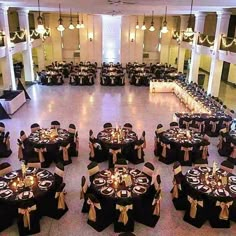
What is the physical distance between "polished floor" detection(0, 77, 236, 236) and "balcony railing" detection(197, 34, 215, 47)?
4.43 m

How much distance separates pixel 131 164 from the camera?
33.4 feet

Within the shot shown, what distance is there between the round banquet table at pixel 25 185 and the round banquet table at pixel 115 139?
288cm

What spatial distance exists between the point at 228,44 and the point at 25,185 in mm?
14259

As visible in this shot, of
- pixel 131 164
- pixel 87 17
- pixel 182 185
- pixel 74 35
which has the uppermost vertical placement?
pixel 87 17

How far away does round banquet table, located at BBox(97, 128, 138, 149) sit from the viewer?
32.6 feet

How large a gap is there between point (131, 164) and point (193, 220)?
355cm

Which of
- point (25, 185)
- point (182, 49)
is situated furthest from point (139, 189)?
point (182, 49)

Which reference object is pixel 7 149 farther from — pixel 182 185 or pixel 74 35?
pixel 74 35

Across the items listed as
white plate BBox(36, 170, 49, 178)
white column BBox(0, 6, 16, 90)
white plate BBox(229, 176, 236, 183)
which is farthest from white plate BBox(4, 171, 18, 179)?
white column BBox(0, 6, 16, 90)

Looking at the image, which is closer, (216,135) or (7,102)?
(216,135)

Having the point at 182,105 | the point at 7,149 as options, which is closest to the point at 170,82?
the point at 182,105

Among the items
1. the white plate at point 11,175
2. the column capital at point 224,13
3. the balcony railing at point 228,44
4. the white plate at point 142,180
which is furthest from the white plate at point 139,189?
the column capital at point 224,13

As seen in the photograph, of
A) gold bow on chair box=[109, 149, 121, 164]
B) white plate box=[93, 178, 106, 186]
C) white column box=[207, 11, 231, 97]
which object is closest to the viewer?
white plate box=[93, 178, 106, 186]

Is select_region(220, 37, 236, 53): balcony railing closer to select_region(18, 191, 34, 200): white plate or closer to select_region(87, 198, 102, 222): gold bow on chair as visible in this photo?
select_region(87, 198, 102, 222): gold bow on chair
